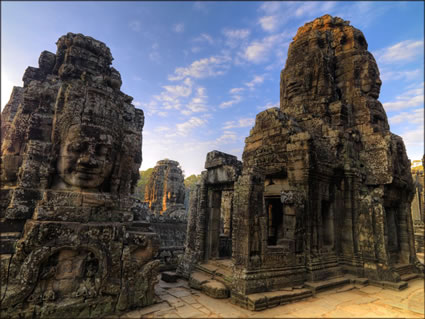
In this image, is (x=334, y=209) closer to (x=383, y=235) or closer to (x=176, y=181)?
(x=383, y=235)

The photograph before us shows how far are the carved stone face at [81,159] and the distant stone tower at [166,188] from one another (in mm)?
16876

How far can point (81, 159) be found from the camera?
4.65 meters

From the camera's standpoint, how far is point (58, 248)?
13.6 ft

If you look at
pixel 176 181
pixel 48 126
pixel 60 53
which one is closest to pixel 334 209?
pixel 48 126

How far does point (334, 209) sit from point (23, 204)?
908cm

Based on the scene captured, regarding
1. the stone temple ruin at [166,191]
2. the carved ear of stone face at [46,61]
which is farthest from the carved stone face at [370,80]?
the stone temple ruin at [166,191]

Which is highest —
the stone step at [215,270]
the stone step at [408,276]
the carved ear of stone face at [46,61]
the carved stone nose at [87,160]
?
the carved ear of stone face at [46,61]

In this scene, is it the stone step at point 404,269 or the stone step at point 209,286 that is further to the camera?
the stone step at point 404,269

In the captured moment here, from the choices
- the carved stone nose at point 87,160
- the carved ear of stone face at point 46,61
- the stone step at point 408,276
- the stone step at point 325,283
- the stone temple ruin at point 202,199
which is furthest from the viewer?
the stone step at point 408,276

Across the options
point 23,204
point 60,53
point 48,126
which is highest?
point 60,53

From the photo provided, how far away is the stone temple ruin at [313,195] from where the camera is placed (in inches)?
239

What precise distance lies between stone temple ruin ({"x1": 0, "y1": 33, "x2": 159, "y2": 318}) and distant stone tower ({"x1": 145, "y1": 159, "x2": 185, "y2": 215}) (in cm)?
1653

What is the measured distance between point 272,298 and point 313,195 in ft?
12.3

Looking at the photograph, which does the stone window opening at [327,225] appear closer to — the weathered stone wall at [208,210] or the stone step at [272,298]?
the stone step at [272,298]
